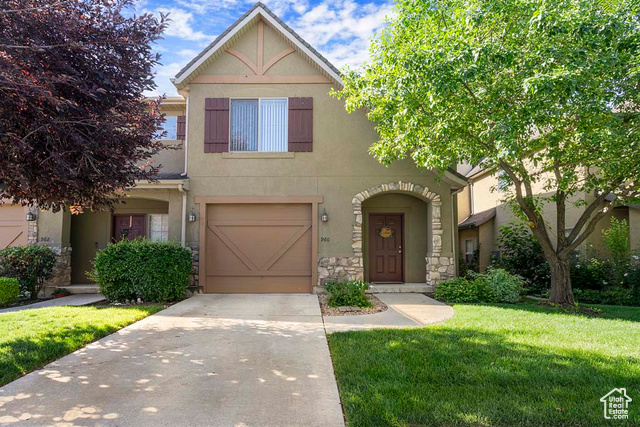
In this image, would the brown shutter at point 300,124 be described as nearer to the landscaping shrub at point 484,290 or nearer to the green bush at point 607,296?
the landscaping shrub at point 484,290

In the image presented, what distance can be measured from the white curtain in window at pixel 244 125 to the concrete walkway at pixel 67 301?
4.93m

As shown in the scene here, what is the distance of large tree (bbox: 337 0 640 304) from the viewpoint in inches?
251

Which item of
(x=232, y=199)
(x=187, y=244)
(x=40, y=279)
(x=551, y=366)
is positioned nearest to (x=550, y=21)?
(x=551, y=366)

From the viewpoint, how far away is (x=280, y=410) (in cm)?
329

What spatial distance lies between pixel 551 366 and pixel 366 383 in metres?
2.01

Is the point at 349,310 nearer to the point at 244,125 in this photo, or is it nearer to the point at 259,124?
the point at 259,124

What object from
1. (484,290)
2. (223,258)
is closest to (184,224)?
(223,258)

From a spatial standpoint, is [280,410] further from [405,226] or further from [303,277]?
[405,226]

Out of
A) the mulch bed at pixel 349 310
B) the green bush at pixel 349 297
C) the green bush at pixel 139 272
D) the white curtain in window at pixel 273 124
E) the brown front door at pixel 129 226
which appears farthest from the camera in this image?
the brown front door at pixel 129 226

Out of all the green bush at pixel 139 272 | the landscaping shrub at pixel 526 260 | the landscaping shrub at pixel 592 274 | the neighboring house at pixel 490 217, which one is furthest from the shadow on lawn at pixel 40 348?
the landscaping shrub at pixel 592 274

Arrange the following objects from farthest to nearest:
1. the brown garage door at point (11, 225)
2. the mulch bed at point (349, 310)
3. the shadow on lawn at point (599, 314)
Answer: the brown garage door at point (11, 225) < the mulch bed at point (349, 310) < the shadow on lawn at point (599, 314)

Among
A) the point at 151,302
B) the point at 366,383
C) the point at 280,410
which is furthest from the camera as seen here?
the point at 151,302

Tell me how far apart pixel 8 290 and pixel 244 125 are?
6.58m

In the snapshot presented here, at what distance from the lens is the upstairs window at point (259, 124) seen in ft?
34.8
